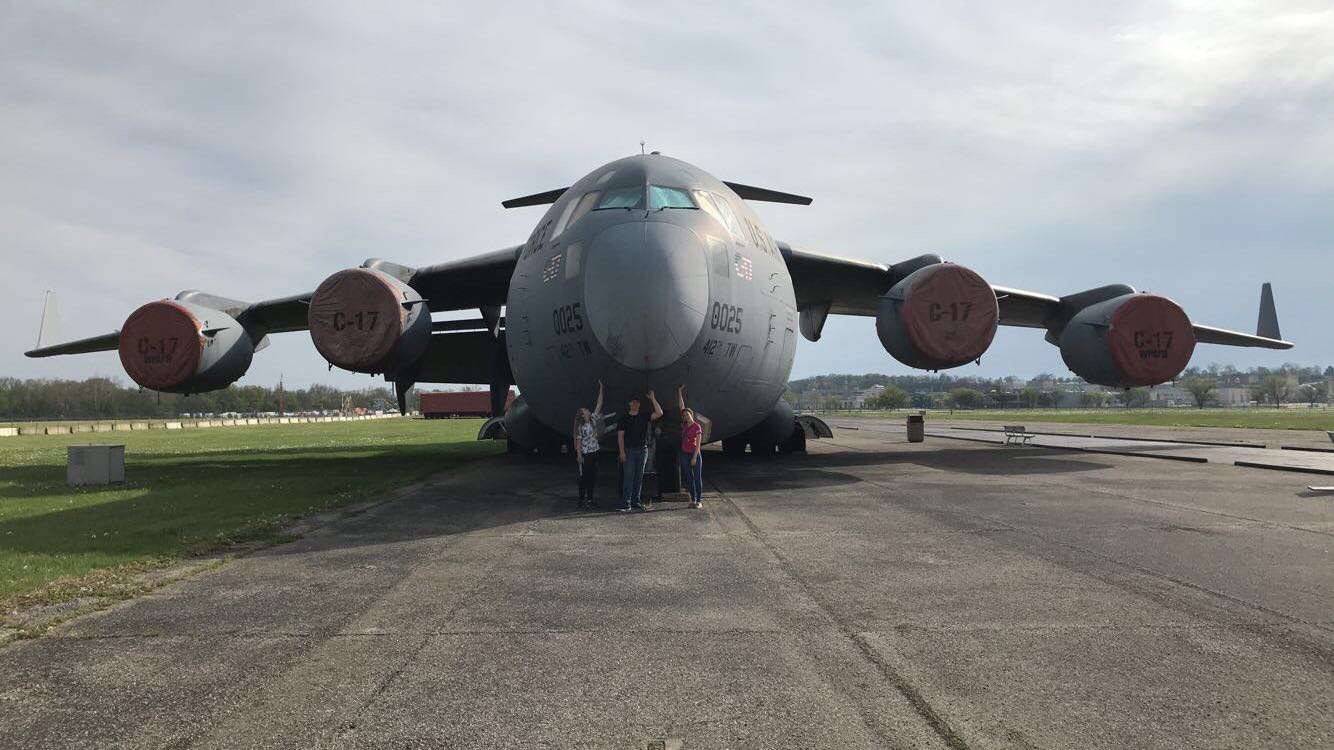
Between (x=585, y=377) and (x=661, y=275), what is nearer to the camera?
(x=661, y=275)

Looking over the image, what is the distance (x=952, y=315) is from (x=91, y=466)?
49.6 ft

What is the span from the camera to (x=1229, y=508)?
9227mm

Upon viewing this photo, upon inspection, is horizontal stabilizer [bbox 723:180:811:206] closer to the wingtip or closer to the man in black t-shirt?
the man in black t-shirt

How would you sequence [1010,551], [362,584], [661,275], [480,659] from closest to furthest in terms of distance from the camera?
[480,659] → [362,584] → [1010,551] → [661,275]

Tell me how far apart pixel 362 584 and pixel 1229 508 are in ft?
31.5

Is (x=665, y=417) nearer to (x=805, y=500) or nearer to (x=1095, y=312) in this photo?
(x=805, y=500)

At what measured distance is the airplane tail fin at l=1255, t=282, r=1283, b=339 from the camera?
20672 mm

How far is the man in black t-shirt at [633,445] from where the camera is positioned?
9.54 m

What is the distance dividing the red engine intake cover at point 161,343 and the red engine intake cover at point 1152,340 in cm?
1809

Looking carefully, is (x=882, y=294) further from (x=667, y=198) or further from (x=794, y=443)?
(x=667, y=198)

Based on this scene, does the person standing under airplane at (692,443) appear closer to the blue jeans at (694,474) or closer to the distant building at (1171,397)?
the blue jeans at (694,474)

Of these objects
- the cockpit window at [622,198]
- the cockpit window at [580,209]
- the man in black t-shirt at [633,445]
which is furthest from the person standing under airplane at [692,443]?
the cockpit window at [580,209]

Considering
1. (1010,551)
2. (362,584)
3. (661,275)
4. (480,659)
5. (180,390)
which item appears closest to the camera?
(480,659)

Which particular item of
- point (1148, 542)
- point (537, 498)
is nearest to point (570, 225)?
point (537, 498)
